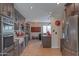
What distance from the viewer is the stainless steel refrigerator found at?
2.22 meters

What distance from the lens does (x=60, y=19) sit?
2795mm

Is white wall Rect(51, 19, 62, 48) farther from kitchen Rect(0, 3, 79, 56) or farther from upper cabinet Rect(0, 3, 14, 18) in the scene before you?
upper cabinet Rect(0, 3, 14, 18)

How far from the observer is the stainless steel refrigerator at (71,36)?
2.22 meters

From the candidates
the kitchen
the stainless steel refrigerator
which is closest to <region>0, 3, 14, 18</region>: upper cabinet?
the kitchen

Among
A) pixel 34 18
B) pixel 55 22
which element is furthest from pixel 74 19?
pixel 34 18

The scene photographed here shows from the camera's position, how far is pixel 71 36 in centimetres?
243

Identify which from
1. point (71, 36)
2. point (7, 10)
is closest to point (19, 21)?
point (7, 10)

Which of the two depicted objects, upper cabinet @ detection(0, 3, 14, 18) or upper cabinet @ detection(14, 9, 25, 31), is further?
upper cabinet @ detection(14, 9, 25, 31)

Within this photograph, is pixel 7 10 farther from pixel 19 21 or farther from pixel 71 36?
pixel 71 36

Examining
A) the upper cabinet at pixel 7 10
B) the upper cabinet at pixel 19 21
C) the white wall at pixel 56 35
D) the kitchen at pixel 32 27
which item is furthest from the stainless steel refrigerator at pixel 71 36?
the upper cabinet at pixel 7 10

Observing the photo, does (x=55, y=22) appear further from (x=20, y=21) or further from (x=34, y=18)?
(x=20, y=21)

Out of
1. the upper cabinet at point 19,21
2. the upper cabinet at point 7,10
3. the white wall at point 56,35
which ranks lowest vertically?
the white wall at point 56,35

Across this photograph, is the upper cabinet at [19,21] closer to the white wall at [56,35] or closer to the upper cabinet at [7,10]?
the upper cabinet at [7,10]

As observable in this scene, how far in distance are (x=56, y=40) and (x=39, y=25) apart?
0.52 m
